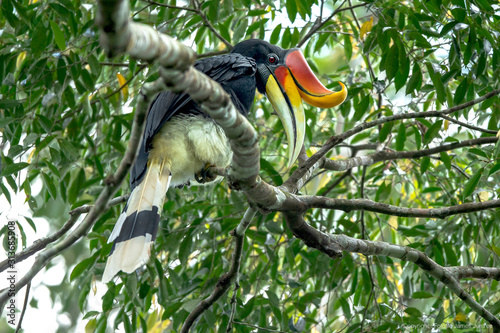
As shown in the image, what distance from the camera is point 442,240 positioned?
286cm

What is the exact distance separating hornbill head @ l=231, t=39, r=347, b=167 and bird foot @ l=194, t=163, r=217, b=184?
392 mm

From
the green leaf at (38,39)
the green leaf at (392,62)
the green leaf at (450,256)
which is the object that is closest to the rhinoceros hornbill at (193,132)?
the green leaf at (392,62)

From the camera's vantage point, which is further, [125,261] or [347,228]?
[347,228]

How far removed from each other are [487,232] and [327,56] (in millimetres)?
3477

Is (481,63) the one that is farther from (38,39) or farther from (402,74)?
(38,39)

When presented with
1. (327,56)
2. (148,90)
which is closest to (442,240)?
(148,90)

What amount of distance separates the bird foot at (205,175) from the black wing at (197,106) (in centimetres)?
28

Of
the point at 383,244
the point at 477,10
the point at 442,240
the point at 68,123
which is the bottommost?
the point at 442,240

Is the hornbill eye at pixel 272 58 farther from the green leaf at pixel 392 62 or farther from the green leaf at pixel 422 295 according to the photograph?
the green leaf at pixel 422 295

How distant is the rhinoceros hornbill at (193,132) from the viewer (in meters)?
1.99

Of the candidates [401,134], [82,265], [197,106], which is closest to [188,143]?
[197,106]

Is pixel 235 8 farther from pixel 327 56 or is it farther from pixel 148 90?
pixel 327 56

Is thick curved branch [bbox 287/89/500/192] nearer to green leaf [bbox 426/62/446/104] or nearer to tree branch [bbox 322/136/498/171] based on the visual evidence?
green leaf [bbox 426/62/446/104]

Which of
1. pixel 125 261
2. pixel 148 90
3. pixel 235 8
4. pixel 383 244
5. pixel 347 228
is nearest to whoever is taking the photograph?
pixel 148 90
